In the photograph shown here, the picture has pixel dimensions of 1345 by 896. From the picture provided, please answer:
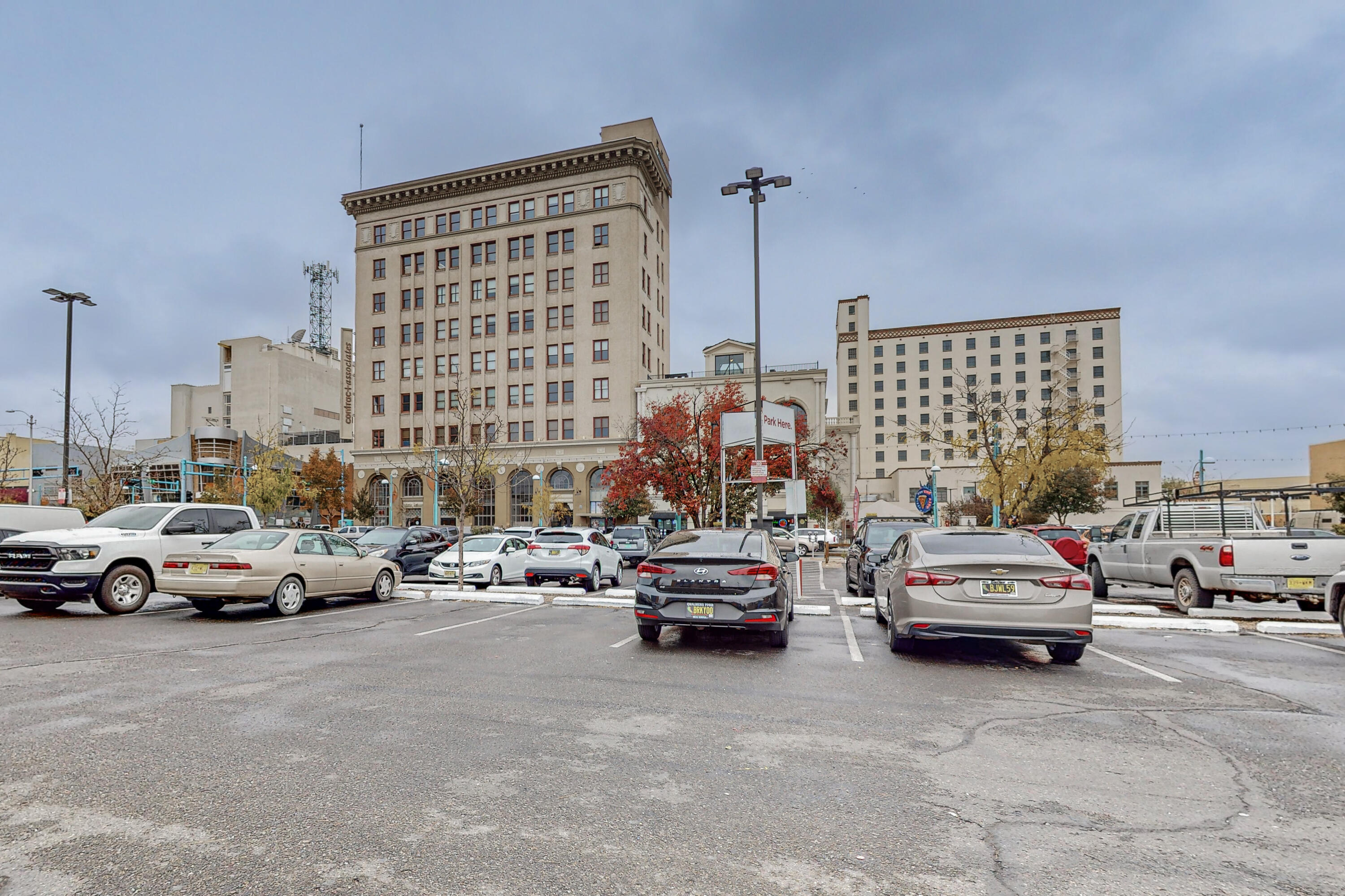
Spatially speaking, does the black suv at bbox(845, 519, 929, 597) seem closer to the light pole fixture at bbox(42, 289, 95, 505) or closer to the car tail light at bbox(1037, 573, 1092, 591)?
the car tail light at bbox(1037, 573, 1092, 591)

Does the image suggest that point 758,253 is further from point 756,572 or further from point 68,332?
point 68,332

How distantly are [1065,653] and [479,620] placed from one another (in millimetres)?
8570

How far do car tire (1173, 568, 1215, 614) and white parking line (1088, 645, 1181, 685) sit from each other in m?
4.40

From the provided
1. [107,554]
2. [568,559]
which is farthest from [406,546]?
[107,554]

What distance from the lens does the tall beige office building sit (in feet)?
208

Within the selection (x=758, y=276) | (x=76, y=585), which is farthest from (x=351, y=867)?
(x=758, y=276)

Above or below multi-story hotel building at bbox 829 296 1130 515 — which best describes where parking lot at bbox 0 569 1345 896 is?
below

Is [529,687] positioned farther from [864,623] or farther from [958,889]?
[864,623]

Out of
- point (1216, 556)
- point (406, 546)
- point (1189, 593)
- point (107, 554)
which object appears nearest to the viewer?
point (1216, 556)

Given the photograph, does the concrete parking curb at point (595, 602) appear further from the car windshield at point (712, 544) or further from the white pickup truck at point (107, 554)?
the white pickup truck at point (107, 554)

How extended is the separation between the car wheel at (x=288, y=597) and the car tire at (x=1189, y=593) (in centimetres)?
1543

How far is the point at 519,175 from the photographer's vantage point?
66250 mm

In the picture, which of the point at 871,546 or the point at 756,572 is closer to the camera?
the point at 756,572

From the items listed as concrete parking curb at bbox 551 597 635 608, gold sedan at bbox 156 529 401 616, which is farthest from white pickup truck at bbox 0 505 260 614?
concrete parking curb at bbox 551 597 635 608
